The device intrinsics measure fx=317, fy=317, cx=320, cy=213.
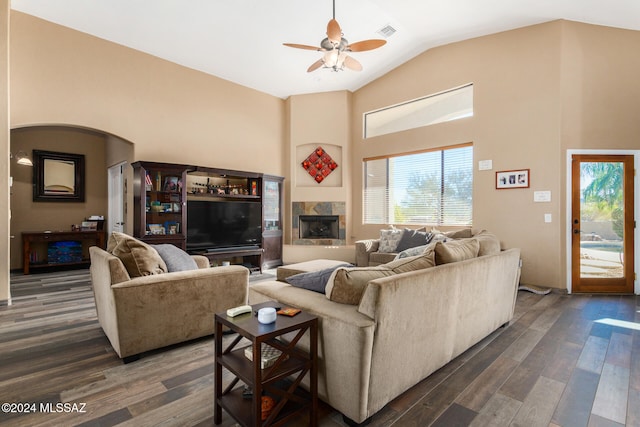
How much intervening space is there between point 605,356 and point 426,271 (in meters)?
1.86

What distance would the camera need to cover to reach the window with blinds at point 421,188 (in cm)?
555

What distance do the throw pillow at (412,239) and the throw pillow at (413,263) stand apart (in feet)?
10.1

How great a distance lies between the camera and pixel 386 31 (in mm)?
5070

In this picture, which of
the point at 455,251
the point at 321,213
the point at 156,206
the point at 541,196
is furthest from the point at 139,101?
the point at 541,196

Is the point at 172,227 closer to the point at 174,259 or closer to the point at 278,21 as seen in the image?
the point at 174,259

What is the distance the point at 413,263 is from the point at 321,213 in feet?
16.1

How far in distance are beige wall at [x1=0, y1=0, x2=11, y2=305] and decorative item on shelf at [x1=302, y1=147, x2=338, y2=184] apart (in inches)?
183

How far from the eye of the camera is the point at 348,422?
66.4 inches

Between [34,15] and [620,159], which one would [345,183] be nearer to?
[620,159]

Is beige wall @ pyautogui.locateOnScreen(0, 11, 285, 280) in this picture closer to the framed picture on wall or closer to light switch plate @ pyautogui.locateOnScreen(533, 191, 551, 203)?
the framed picture on wall

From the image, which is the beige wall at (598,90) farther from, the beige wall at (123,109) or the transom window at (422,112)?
the beige wall at (123,109)

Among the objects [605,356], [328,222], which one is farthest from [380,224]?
[605,356]

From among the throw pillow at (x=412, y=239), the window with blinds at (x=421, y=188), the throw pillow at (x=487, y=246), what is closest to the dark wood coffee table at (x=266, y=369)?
the throw pillow at (x=487, y=246)

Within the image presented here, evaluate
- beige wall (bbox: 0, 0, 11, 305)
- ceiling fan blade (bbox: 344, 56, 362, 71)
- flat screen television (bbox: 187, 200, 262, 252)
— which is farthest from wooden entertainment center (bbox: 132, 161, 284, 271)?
ceiling fan blade (bbox: 344, 56, 362, 71)
